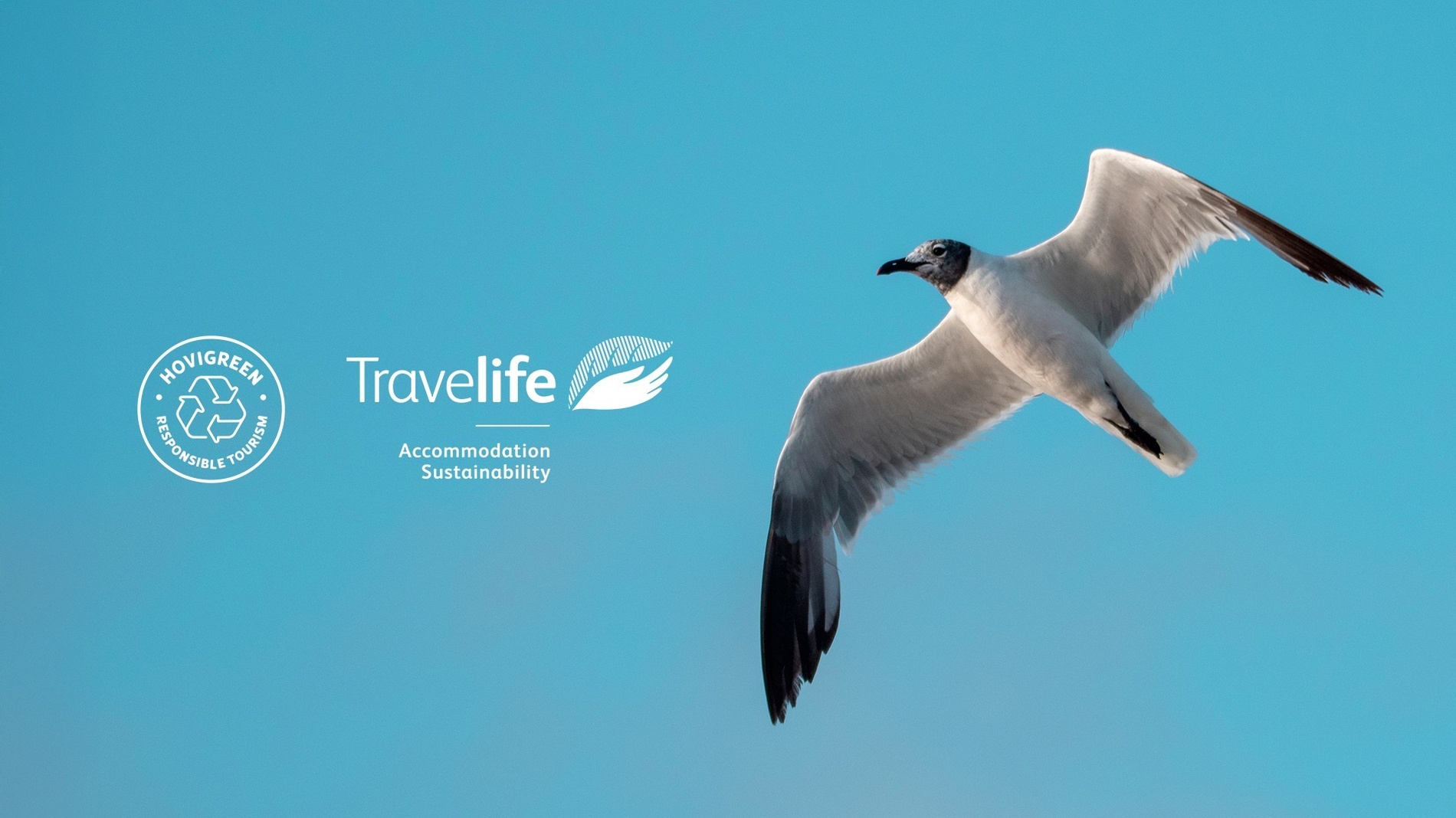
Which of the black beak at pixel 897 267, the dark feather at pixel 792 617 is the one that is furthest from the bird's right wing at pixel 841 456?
the black beak at pixel 897 267

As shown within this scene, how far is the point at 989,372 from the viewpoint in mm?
7938

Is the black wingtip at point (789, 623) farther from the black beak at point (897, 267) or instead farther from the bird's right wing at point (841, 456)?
the black beak at point (897, 267)

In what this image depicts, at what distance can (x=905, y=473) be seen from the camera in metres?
8.23

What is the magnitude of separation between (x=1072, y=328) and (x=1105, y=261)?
16.9 inches

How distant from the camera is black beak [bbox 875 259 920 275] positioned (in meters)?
7.51

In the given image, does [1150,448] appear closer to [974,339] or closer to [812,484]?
[974,339]

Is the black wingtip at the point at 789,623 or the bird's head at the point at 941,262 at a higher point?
the bird's head at the point at 941,262

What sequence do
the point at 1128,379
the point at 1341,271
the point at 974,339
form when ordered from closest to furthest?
the point at 1341,271, the point at 1128,379, the point at 974,339

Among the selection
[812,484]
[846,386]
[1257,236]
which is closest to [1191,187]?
[1257,236]

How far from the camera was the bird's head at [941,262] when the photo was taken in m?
7.39

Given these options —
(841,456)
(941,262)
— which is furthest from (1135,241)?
(841,456)

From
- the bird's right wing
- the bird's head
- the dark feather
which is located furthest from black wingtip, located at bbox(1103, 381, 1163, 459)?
the dark feather

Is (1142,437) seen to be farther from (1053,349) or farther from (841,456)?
(841,456)

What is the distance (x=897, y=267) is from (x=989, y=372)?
0.82m
